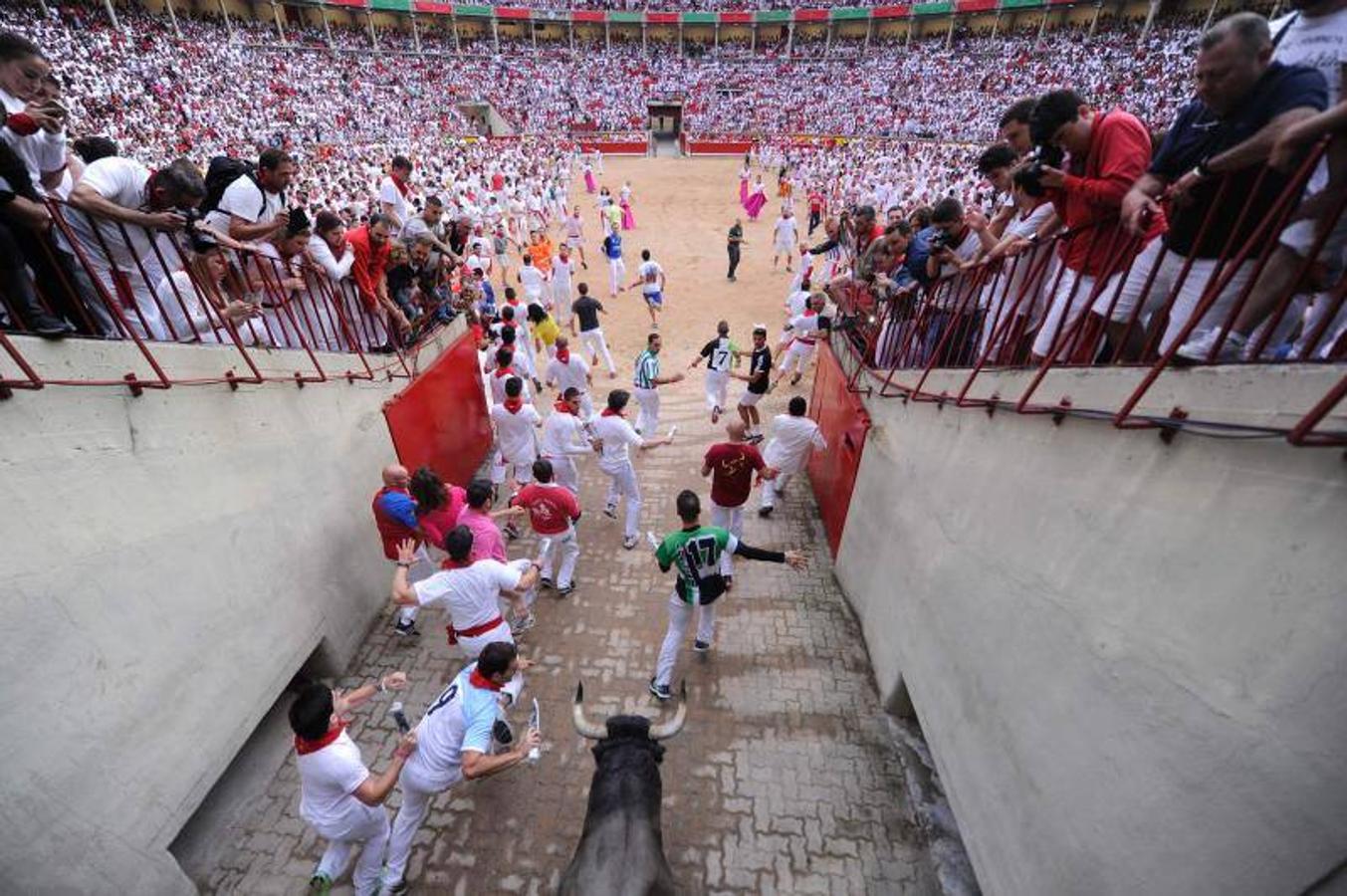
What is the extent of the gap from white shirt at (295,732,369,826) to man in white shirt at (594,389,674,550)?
4106 mm

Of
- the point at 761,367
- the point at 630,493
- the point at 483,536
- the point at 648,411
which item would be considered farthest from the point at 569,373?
the point at 483,536

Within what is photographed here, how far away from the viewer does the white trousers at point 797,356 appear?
11.4 meters

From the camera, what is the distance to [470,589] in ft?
14.9

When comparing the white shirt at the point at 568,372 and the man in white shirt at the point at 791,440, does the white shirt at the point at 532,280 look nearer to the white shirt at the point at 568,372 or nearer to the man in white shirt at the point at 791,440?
the white shirt at the point at 568,372

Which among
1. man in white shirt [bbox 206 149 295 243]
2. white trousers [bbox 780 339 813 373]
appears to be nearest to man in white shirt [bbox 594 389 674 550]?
man in white shirt [bbox 206 149 295 243]

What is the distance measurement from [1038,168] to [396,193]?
7759 millimetres

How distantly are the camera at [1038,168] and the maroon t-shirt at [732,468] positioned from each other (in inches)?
132

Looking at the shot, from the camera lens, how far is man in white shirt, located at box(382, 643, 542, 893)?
365 cm

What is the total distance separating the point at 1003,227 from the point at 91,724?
7.91m

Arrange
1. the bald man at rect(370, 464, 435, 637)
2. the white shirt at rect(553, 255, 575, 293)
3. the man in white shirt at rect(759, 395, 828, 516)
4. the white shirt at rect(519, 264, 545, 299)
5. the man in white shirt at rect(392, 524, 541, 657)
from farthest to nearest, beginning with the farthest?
the white shirt at rect(553, 255, 575, 293)
the white shirt at rect(519, 264, 545, 299)
the man in white shirt at rect(759, 395, 828, 516)
the bald man at rect(370, 464, 435, 637)
the man in white shirt at rect(392, 524, 541, 657)

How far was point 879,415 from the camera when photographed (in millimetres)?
6000

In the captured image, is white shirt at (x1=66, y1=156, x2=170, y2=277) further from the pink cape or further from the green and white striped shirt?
the pink cape

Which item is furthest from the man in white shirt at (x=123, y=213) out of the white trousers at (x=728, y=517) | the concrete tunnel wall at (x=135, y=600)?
the white trousers at (x=728, y=517)

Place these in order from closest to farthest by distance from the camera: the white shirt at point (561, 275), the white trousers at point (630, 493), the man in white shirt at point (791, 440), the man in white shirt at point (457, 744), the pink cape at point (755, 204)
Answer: the man in white shirt at point (457, 744) < the man in white shirt at point (791, 440) < the white trousers at point (630, 493) < the white shirt at point (561, 275) < the pink cape at point (755, 204)
